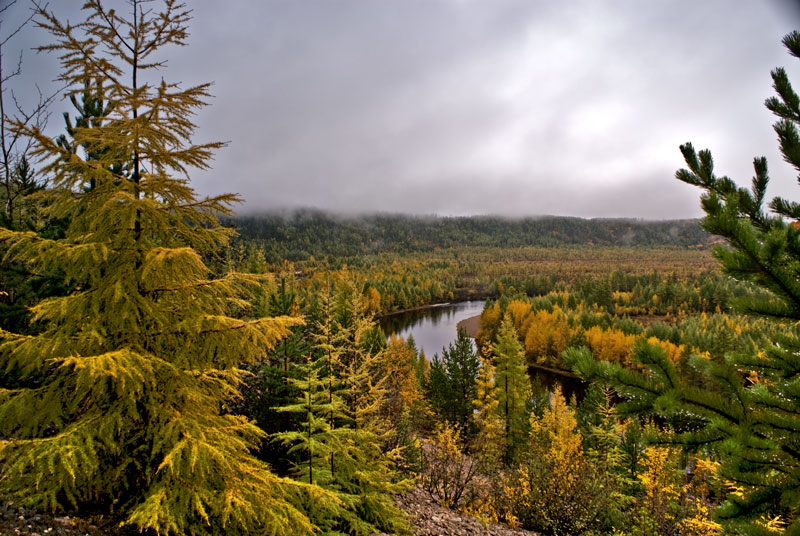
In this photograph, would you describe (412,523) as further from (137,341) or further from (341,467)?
(137,341)

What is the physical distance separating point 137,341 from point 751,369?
7195mm

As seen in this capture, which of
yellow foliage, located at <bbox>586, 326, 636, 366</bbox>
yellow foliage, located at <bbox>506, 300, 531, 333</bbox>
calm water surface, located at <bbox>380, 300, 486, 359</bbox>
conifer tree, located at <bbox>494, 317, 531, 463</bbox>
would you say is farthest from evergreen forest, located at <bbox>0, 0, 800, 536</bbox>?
yellow foliage, located at <bbox>506, 300, 531, 333</bbox>

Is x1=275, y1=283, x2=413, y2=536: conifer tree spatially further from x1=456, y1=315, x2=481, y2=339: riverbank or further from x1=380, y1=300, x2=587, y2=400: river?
x1=456, y1=315, x2=481, y2=339: riverbank

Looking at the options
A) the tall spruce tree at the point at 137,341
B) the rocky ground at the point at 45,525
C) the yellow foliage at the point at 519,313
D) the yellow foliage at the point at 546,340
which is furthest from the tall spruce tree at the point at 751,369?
the yellow foliage at the point at 519,313

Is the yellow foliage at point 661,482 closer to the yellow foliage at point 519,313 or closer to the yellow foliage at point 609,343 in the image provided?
the yellow foliage at point 609,343

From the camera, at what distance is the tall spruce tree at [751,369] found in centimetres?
223

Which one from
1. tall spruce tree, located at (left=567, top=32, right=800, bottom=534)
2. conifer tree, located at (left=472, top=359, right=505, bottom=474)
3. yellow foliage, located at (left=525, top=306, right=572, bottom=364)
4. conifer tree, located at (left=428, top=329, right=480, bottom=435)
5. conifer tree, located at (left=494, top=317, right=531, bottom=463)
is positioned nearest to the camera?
tall spruce tree, located at (left=567, top=32, right=800, bottom=534)

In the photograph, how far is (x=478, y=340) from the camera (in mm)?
72375

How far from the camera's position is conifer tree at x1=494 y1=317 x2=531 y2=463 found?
2353cm

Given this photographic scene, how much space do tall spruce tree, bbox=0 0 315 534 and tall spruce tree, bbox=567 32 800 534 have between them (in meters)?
5.00

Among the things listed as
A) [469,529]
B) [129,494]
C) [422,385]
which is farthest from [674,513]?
[422,385]

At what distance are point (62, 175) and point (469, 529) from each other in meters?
12.6

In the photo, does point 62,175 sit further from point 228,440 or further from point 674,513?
point 674,513

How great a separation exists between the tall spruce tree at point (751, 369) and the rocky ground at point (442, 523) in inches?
376
